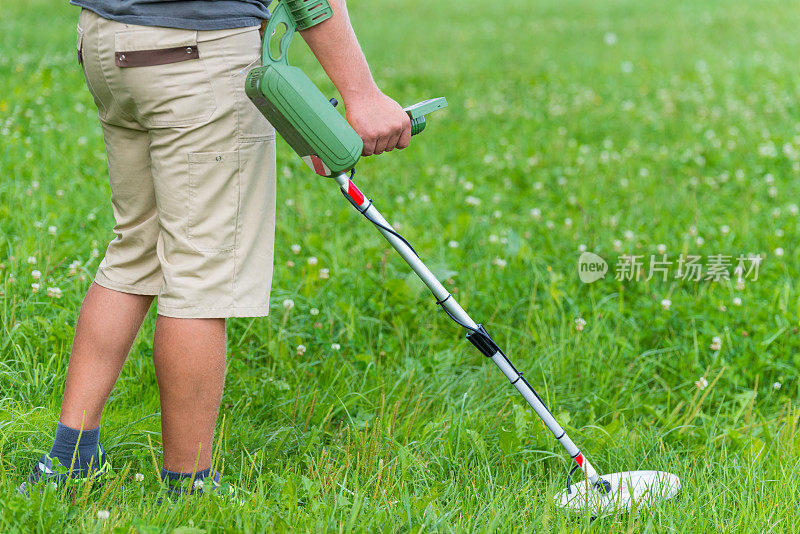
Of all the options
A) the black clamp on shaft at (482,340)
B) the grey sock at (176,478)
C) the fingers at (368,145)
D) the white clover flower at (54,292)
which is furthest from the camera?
the white clover flower at (54,292)

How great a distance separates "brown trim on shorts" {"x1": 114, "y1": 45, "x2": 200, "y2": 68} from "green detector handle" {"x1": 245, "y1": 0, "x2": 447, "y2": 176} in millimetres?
144

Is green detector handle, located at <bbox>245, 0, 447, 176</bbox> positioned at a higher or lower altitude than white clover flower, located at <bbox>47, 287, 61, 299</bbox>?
higher

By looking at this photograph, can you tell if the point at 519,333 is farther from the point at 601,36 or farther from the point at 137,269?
the point at 601,36

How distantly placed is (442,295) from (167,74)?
839 mm

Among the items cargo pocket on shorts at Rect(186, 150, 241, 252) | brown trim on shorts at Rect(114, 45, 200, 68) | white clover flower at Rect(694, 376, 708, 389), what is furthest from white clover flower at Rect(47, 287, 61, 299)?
white clover flower at Rect(694, 376, 708, 389)

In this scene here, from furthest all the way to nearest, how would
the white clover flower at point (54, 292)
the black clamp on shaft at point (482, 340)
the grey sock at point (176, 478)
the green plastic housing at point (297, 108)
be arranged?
the white clover flower at point (54, 292) < the black clamp on shaft at point (482, 340) < the grey sock at point (176, 478) < the green plastic housing at point (297, 108)

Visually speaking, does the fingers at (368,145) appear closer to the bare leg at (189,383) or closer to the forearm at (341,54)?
the forearm at (341,54)

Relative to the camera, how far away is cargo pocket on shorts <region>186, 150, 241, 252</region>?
1.86 meters

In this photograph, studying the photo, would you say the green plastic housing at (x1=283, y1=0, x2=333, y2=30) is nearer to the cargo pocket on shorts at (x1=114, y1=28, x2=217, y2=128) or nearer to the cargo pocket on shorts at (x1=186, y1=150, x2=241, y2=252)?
the cargo pocket on shorts at (x1=114, y1=28, x2=217, y2=128)

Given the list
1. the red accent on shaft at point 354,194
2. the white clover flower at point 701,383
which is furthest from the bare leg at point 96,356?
the white clover flower at point 701,383

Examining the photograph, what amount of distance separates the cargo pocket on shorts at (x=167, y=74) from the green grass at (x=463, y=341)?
2.83ft

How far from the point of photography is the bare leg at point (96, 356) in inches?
81.0

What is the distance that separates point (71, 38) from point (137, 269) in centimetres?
733

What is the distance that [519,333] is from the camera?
10.1 feet
